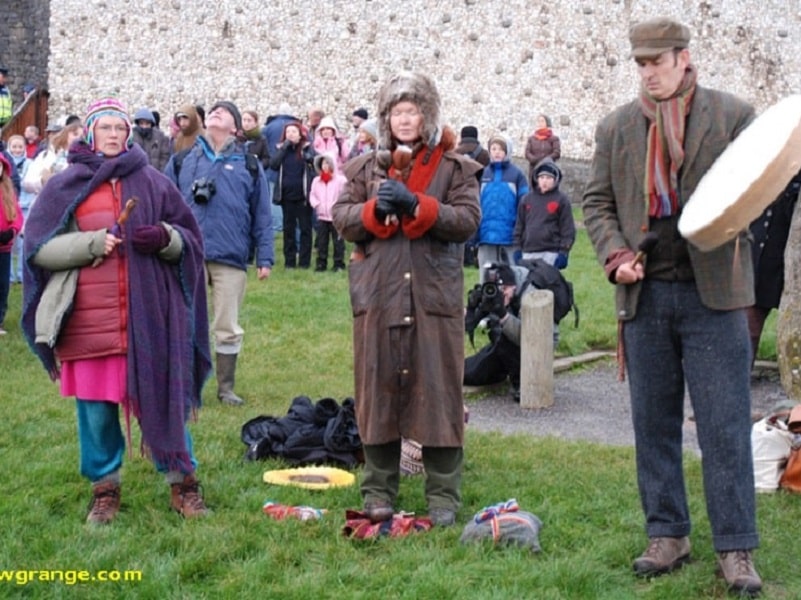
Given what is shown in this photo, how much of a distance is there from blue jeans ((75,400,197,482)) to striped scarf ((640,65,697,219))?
8.22 feet

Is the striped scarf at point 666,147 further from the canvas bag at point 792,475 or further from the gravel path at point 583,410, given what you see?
the gravel path at point 583,410

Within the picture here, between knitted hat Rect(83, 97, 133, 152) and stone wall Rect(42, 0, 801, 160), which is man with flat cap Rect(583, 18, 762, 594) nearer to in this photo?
knitted hat Rect(83, 97, 133, 152)

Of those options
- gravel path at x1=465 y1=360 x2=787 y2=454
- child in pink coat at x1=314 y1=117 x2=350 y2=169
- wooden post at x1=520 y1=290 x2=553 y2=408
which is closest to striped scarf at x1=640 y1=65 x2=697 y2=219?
gravel path at x1=465 y1=360 x2=787 y2=454

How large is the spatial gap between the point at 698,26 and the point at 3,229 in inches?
528

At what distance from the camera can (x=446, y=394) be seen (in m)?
5.92

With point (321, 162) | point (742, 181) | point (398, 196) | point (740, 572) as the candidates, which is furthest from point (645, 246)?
point (321, 162)

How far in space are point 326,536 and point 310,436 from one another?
1435 mm

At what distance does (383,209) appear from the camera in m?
5.64

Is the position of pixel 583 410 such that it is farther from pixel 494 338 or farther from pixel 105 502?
pixel 105 502

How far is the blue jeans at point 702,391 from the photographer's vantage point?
4961mm

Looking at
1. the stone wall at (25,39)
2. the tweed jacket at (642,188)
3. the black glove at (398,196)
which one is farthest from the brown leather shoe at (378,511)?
the stone wall at (25,39)

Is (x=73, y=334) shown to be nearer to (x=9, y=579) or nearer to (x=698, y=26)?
(x=9, y=579)

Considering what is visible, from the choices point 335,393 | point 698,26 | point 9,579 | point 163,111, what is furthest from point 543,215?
point 163,111

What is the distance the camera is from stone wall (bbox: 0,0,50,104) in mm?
28922
